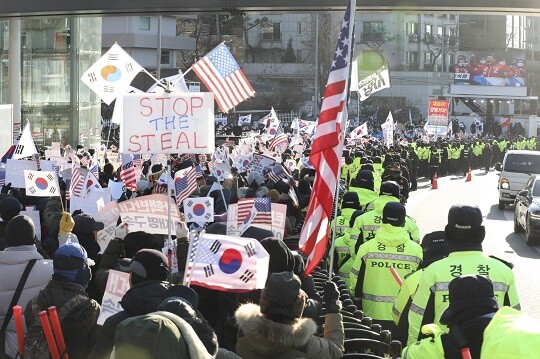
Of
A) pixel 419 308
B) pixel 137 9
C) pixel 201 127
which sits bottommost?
pixel 419 308

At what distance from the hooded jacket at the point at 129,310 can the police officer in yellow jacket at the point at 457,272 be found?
5.55ft

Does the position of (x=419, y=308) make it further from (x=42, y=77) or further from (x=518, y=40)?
(x=518, y=40)

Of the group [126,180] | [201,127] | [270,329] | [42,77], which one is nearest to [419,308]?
[270,329]

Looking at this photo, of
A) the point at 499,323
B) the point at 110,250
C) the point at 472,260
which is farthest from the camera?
the point at 110,250

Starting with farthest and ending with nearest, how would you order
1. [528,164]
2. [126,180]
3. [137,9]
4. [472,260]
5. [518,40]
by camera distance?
[518,40] < [528,164] < [137,9] < [126,180] < [472,260]

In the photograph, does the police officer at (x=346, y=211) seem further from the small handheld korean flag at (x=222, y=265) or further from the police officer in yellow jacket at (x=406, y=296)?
the small handheld korean flag at (x=222, y=265)

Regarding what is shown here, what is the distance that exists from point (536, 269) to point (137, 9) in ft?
27.2

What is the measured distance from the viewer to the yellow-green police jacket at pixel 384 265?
31.3 feet

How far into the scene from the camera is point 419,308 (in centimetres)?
712

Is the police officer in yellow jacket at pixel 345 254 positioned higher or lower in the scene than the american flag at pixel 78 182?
lower

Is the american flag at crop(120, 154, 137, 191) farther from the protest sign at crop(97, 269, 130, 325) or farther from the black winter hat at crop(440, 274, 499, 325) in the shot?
the black winter hat at crop(440, 274, 499, 325)

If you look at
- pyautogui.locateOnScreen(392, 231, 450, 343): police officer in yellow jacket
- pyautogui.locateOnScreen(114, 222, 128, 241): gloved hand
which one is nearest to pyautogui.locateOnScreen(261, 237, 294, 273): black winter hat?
pyautogui.locateOnScreen(392, 231, 450, 343): police officer in yellow jacket

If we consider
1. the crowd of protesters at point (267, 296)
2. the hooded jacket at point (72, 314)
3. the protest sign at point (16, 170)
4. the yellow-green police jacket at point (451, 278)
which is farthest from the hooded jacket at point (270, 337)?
the protest sign at point (16, 170)

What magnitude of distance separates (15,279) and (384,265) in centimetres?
324
